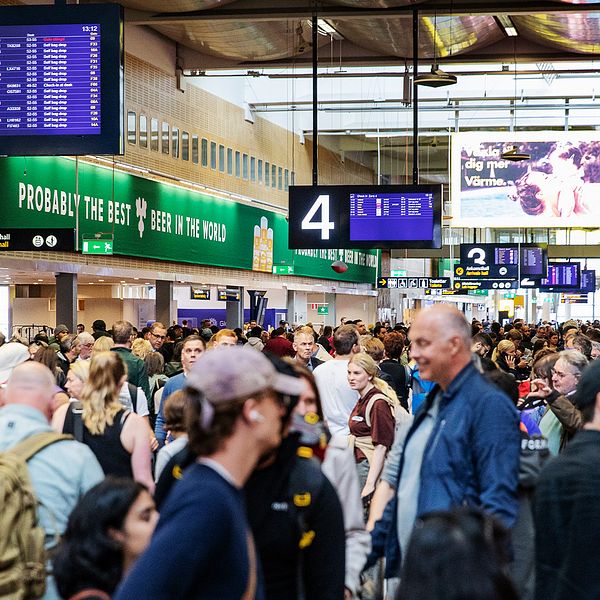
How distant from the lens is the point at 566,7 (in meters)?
18.5

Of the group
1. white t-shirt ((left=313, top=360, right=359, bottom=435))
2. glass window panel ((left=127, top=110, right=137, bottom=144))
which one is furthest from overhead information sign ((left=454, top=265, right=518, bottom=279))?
white t-shirt ((left=313, top=360, right=359, bottom=435))

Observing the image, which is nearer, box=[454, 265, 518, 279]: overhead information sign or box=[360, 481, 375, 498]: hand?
box=[360, 481, 375, 498]: hand

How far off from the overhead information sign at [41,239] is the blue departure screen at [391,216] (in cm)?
426

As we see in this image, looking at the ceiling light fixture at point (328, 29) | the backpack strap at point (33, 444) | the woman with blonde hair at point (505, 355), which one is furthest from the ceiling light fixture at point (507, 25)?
the backpack strap at point (33, 444)

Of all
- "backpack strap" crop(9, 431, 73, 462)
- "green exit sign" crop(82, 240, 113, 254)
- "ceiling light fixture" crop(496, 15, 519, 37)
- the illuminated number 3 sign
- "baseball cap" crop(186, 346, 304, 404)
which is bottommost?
"backpack strap" crop(9, 431, 73, 462)

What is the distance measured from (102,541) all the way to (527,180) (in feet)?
84.5

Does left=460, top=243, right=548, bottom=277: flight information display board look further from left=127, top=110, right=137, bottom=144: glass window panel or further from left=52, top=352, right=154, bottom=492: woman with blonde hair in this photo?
left=52, top=352, right=154, bottom=492: woman with blonde hair

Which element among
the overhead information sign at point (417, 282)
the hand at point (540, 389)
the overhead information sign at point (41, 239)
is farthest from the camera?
the overhead information sign at point (417, 282)

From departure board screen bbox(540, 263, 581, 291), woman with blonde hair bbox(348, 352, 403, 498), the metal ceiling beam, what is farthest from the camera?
departure board screen bbox(540, 263, 581, 291)

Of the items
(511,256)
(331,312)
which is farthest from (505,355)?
(331,312)

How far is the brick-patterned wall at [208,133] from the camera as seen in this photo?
26500mm

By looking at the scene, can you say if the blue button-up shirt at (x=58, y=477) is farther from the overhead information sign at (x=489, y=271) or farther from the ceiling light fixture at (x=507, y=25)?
the overhead information sign at (x=489, y=271)

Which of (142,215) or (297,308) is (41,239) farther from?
(297,308)

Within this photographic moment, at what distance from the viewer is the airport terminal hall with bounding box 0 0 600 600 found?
111 inches
